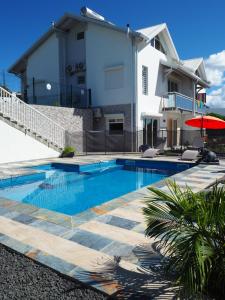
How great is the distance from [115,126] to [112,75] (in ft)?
11.4

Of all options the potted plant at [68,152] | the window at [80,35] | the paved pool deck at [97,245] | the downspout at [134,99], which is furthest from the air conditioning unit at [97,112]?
the paved pool deck at [97,245]

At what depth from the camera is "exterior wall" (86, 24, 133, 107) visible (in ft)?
57.8

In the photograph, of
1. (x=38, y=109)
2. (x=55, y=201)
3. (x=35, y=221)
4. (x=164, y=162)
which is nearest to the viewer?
(x=35, y=221)

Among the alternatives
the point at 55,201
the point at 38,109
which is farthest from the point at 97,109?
the point at 55,201

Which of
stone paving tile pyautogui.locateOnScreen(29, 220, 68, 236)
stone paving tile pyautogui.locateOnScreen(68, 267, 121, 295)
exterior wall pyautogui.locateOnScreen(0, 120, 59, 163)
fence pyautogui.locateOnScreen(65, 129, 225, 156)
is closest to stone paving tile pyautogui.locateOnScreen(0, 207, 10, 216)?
stone paving tile pyautogui.locateOnScreen(29, 220, 68, 236)

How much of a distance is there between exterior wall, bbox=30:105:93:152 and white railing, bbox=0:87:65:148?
1098 mm

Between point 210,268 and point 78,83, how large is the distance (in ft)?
63.1

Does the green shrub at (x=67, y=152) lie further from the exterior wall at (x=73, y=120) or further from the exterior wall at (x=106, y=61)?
the exterior wall at (x=106, y=61)

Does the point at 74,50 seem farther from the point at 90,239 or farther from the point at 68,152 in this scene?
the point at 90,239

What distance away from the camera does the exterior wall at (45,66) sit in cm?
2069

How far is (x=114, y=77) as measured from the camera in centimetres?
1834

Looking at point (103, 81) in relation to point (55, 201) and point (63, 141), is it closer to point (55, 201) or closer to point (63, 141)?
point (63, 141)

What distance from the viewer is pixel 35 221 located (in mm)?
4934

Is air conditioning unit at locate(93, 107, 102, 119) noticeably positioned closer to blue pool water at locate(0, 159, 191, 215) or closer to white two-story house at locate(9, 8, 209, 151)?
white two-story house at locate(9, 8, 209, 151)
